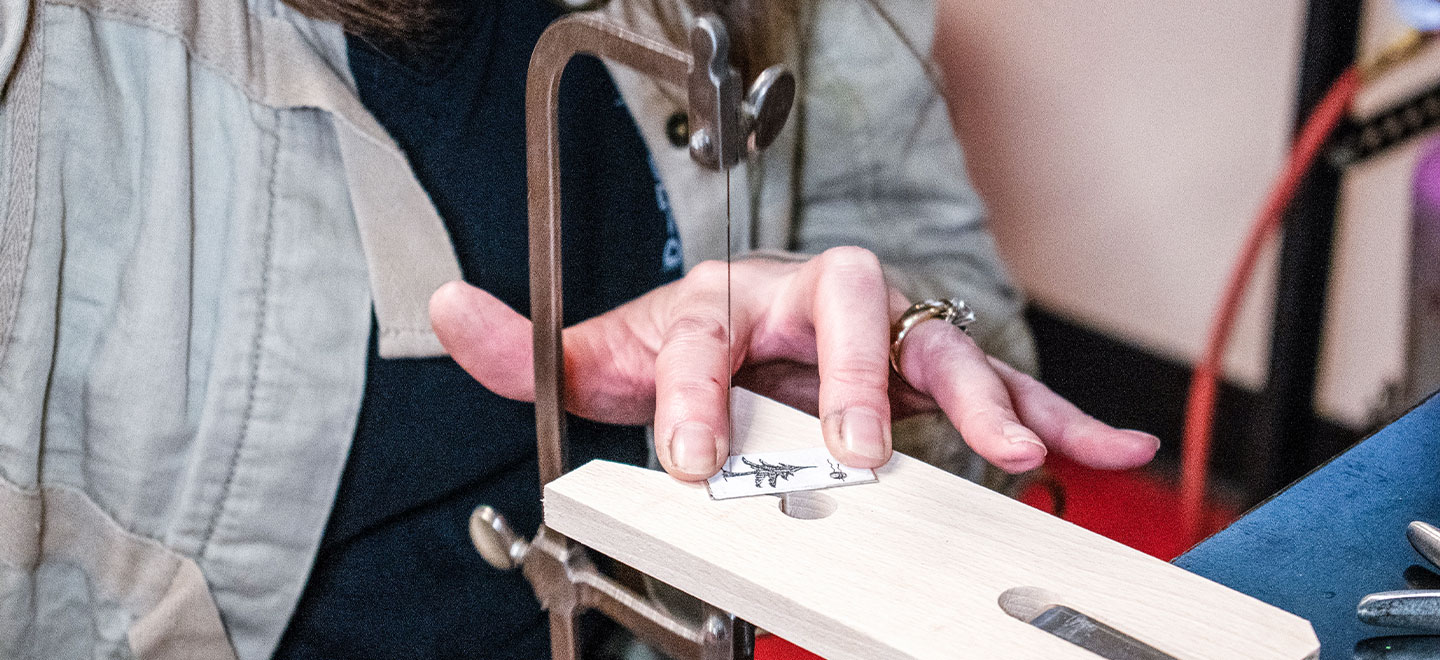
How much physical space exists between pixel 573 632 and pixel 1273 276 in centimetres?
94

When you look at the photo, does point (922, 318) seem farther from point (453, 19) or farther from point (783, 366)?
point (453, 19)

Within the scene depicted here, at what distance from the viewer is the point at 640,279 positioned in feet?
1.90

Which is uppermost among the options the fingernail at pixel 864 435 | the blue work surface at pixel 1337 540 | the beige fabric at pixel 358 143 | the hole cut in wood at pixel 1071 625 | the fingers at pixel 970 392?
the beige fabric at pixel 358 143

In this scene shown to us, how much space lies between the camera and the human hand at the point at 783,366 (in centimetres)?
34

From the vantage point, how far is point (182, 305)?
441 millimetres

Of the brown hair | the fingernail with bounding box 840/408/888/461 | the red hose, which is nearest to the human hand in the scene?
the fingernail with bounding box 840/408/888/461

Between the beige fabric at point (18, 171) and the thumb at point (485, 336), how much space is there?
158 mm

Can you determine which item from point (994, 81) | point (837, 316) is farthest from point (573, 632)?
point (994, 81)

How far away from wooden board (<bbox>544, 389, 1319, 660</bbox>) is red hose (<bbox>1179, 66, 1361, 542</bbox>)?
82 centimetres

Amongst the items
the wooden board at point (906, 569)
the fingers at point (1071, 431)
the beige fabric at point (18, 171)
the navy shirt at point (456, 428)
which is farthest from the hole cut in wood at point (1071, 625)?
the beige fabric at point (18, 171)

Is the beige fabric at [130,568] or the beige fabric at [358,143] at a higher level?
the beige fabric at [358,143]

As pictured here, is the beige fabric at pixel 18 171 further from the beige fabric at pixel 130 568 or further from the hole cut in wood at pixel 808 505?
the hole cut in wood at pixel 808 505

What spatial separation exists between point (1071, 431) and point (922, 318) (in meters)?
0.08

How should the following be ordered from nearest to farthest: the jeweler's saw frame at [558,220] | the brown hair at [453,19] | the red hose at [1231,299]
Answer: the jeweler's saw frame at [558,220] → the brown hair at [453,19] → the red hose at [1231,299]
